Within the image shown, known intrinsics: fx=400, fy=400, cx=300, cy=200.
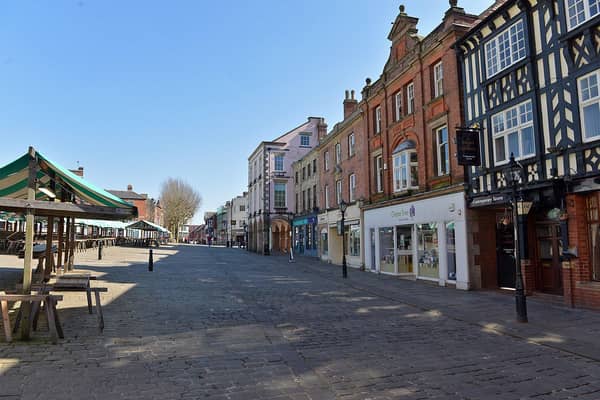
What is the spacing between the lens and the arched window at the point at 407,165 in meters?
17.4

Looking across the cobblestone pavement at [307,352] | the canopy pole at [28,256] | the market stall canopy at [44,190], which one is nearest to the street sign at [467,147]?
the cobblestone pavement at [307,352]

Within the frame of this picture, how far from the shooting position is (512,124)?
12453 mm

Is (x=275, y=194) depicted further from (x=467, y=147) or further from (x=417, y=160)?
(x=467, y=147)

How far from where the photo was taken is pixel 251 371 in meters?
5.42

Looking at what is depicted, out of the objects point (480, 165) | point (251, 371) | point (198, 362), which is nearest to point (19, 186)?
point (198, 362)

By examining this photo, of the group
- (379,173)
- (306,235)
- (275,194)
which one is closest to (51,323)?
(379,173)

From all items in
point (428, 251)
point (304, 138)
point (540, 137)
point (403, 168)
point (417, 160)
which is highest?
point (304, 138)

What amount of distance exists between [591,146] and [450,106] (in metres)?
6.08

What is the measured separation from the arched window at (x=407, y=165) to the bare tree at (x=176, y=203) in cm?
6262

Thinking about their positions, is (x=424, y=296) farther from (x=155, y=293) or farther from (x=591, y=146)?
(x=155, y=293)

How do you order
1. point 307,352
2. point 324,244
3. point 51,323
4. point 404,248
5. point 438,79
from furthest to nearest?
point 324,244
point 404,248
point 438,79
point 51,323
point 307,352

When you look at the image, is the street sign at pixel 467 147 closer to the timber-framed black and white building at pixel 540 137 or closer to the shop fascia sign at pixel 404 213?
the timber-framed black and white building at pixel 540 137

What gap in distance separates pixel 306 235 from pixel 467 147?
24062mm

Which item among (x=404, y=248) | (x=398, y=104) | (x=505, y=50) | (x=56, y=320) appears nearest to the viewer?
(x=56, y=320)
